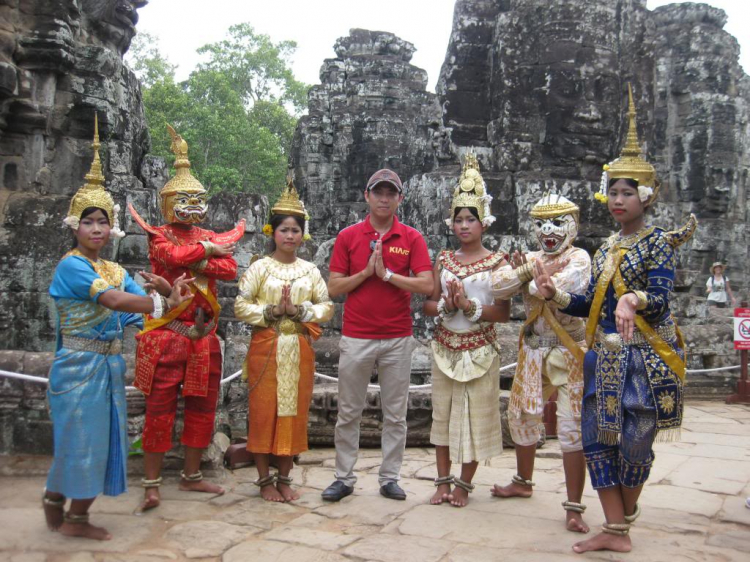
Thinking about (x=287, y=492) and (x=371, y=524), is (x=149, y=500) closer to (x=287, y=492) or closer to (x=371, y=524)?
(x=287, y=492)

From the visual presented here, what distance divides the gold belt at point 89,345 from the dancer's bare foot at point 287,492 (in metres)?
1.31

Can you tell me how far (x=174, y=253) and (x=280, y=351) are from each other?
0.84 meters

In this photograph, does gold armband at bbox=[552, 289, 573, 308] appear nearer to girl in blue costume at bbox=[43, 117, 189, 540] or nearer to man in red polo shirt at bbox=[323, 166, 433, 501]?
man in red polo shirt at bbox=[323, 166, 433, 501]

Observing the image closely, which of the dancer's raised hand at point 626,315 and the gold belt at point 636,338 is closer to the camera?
the dancer's raised hand at point 626,315

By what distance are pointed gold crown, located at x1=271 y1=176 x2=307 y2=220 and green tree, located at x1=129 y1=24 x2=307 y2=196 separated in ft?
81.8

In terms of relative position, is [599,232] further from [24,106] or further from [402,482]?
[24,106]

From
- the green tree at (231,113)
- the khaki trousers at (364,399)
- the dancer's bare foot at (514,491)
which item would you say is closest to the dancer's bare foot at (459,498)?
the dancer's bare foot at (514,491)

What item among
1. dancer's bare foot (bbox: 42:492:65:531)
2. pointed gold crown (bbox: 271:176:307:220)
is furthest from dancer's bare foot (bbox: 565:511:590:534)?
dancer's bare foot (bbox: 42:492:65:531)

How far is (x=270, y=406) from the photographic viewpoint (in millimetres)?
4289

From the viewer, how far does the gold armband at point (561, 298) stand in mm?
3648

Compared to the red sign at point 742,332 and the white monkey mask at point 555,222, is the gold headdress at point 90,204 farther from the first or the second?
the red sign at point 742,332

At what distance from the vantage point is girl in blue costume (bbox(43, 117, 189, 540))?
11.3ft

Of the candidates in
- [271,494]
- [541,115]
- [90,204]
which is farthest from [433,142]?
[90,204]

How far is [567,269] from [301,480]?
7.21 feet
